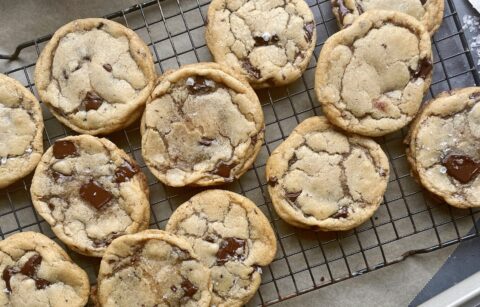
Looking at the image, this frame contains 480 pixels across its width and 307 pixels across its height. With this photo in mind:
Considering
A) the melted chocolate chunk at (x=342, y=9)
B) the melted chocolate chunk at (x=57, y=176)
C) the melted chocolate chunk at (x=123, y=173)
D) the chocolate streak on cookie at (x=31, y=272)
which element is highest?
the melted chocolate chunk at (x=342, y=9)

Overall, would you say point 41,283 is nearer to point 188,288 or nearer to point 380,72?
point 188,288

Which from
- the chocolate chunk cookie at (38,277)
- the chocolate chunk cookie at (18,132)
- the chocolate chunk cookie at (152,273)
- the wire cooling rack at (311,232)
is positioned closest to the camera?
the chocolate chunk cookie at (152,273)

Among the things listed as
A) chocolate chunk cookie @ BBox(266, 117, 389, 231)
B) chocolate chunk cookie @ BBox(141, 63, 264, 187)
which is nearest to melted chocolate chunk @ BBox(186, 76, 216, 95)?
chocolate chunk cookie @ BBox(141, 63, 264, 187)

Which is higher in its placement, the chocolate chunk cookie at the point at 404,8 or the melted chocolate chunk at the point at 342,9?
the melted chocolate chunk at the point at 342,9

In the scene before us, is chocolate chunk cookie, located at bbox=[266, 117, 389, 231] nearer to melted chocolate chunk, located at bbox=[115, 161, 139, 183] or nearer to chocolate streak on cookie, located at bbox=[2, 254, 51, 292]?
melted chocolate chunk, located at bbox=[115, 161, 139, 183]

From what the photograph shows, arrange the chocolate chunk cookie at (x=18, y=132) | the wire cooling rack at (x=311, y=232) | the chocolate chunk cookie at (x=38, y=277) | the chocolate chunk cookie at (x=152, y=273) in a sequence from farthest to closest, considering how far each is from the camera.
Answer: the wire cooling rack at (x=311, y=232) → the chocolate chunk cookie at (x=18, y=132) → the chocolate chunk cookie at (x=38, y=277) → the chocolate chunk cookie at (x=152, y=273)

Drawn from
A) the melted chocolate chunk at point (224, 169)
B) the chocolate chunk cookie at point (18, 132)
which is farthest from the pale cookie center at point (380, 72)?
the chocolate chunk cookie at point (18, 132)

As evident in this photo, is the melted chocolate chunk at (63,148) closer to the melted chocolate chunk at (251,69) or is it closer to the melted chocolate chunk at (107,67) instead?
the melted chocolate chunk at (107,67)
